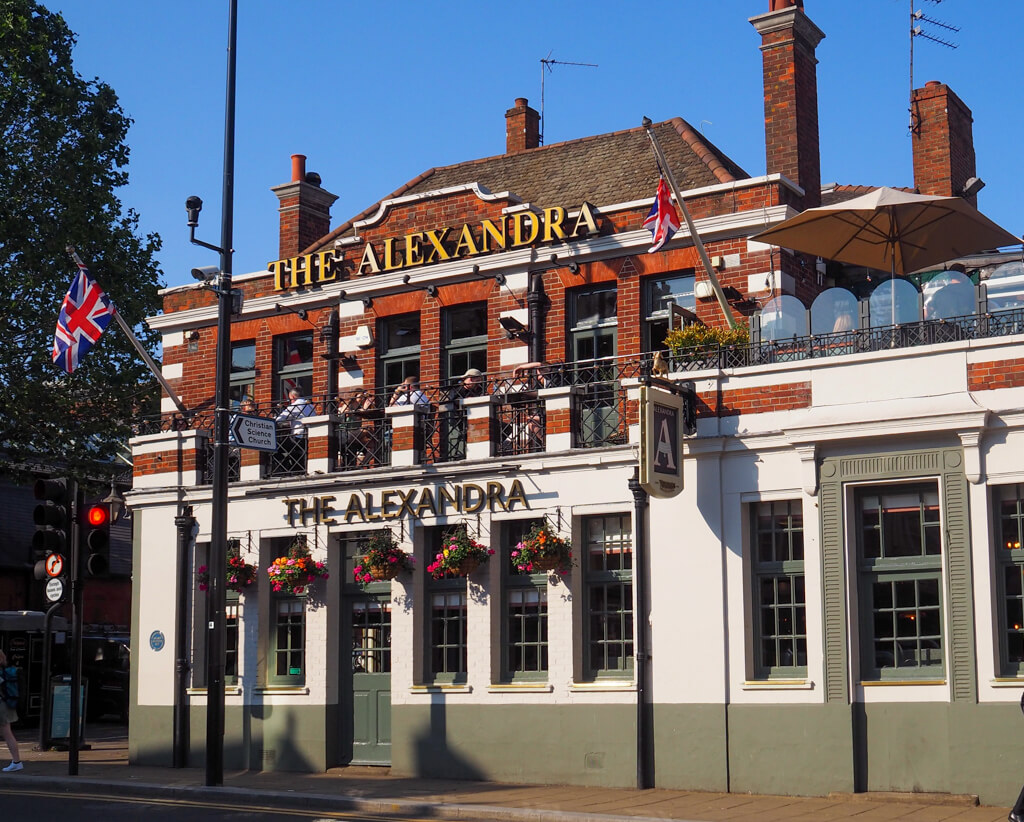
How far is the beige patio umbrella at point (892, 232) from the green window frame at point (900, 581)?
3.06 metres

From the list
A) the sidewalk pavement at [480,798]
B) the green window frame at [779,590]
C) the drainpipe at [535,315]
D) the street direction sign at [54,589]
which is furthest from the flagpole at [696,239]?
the street direction sign at [54,589]

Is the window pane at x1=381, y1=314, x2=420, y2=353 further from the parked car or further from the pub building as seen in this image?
the parked car

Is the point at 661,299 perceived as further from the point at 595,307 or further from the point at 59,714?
the point at 59,714

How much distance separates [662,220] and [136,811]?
9.38 metres

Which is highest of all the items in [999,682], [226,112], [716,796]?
[226,112]

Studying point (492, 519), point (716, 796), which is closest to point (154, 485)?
point (492, 519)

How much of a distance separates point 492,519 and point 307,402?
419cm

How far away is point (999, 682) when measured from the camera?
46.9 feet

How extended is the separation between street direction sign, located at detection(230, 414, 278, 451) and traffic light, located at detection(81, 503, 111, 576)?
93.2 inches

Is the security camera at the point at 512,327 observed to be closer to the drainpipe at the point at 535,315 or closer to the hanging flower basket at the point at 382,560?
the drainpipe at the point at 535,315

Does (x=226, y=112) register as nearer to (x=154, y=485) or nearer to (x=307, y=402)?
(x=307, y=402)

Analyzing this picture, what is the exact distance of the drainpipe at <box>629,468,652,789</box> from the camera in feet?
53.8

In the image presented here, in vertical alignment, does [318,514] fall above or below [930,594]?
above

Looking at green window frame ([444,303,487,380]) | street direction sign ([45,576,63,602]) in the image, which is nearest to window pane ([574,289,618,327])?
green window frame ([444,303,487,380])
